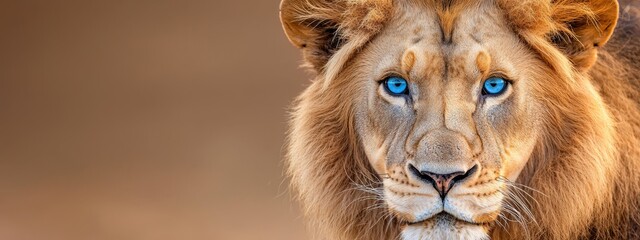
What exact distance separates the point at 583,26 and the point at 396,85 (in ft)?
2.82

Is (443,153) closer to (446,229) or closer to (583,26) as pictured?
(446,229)

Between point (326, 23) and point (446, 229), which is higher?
point (326, 23)

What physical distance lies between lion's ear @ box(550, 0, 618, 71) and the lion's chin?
92cm

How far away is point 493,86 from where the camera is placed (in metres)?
4.16

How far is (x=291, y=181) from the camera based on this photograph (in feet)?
16.8

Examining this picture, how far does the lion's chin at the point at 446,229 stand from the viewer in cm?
401

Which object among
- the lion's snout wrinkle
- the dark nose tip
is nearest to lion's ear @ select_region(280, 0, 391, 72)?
the lion's snout wrinkle

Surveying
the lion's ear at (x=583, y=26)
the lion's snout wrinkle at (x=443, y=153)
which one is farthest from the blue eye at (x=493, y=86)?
the lion's ear at (x=583, y=26)

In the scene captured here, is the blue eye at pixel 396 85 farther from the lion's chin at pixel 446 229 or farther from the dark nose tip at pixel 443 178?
the lion's chin at pixel 446 229

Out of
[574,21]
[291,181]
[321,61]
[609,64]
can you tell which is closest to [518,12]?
[574,21]

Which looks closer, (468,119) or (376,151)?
(468,119)

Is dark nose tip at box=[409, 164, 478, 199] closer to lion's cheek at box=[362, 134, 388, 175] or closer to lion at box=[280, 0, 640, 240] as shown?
lion at box=[280, 0, 640, 240]

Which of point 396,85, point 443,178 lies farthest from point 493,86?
point 443,178

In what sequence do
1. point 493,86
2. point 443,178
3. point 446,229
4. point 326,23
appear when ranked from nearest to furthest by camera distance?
point 443,178 < point 446,229 < point 493,86 < point 326,23
